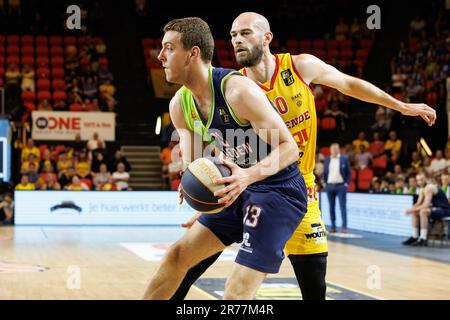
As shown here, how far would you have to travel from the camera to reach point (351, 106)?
21031 mm

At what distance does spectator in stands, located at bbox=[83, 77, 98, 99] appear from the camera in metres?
19.2

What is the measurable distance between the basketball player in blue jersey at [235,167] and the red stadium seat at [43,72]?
53.5 ft

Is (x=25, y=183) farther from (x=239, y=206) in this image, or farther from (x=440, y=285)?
(x=239, y=206)

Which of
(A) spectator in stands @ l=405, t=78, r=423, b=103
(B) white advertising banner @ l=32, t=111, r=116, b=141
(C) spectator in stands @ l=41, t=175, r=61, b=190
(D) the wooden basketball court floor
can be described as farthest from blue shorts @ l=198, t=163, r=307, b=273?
(A) spectator in stands @ l=405, t=78, r=423, b=103

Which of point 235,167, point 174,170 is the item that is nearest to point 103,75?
point 174,170

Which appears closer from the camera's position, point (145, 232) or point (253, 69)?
point (253, 69)

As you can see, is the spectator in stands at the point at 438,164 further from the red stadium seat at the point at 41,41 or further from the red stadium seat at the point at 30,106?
the red stadium seat at the point at 41,41

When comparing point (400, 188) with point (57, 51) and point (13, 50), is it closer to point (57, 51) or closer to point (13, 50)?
point (57, 51)

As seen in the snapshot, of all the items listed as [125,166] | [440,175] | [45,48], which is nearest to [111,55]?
[45,48]

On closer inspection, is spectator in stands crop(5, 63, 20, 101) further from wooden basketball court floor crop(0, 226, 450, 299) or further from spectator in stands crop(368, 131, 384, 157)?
spectator in stands crop(368, 131, 384, 157)

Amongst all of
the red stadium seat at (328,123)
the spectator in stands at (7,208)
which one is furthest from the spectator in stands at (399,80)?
the spectator in stands at (7,208)

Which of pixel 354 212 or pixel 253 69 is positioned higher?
pixel 253 69

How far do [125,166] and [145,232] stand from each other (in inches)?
131

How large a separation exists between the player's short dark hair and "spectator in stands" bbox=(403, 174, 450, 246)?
8.23m
